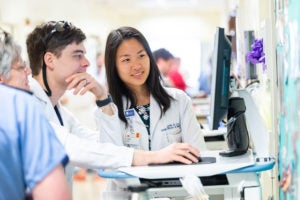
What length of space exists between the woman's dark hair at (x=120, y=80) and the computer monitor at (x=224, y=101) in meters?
0.38

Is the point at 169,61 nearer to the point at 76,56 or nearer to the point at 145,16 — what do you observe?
the point at 76,56

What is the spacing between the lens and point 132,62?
2088mm

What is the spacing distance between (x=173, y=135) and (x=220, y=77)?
0.53m

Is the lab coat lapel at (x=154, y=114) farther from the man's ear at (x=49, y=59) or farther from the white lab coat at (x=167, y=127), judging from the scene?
the man's ear at (x=49, y=59)

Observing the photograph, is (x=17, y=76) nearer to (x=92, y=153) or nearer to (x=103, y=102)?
(x=92, y=153)

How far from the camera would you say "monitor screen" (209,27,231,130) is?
1.63 metres

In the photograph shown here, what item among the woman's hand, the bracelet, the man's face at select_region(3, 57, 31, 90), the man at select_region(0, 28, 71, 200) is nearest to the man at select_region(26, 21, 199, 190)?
the bracelet

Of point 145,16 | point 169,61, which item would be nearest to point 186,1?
point 145,16

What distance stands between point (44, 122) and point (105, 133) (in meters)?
0.79

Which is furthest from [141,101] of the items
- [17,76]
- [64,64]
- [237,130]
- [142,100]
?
[17,76]

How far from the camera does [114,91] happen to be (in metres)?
2.16

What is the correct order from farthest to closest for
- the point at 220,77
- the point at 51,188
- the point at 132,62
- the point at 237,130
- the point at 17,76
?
the point at 132,62 → the point at 237,130 → the point at 220,77 → the point at 17,76 → the point at 51,188

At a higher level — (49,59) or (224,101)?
(49,59)

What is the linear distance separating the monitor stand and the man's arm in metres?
0.78
